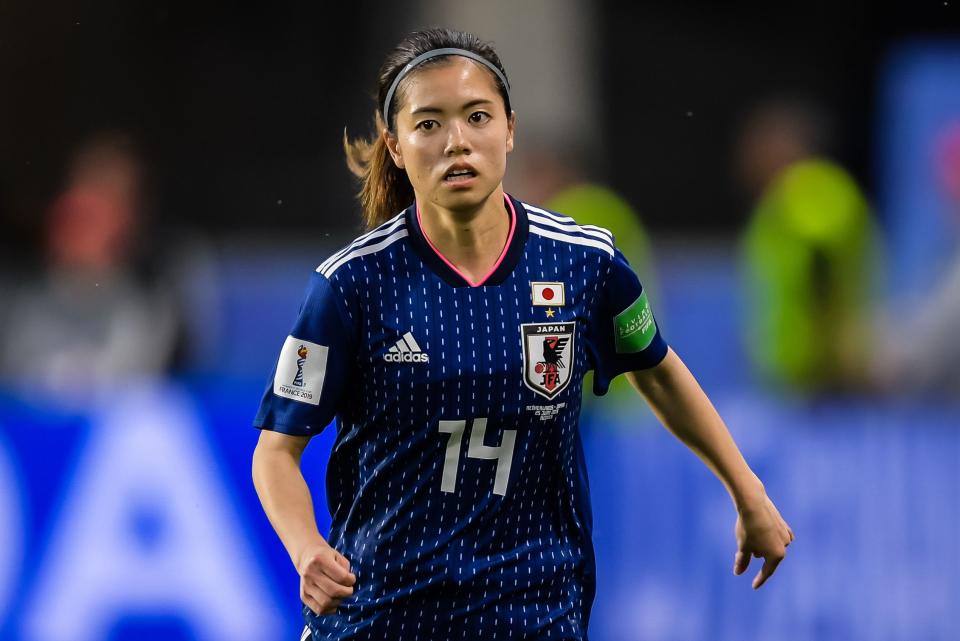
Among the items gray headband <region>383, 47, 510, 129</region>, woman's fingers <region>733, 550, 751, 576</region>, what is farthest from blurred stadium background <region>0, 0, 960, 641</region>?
gray headband <region>383, 47, 510, 129</region>

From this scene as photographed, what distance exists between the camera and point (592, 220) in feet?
18.3

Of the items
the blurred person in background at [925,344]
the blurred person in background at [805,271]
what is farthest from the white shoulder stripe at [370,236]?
the blurred person in background at [805,271]

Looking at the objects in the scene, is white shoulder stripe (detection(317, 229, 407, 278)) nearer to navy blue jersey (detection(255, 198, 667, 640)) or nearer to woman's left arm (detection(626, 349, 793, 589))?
navy blue jersey (detection(255, 198, 667, 640))

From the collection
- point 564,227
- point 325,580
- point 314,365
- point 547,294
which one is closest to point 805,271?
point 564,227

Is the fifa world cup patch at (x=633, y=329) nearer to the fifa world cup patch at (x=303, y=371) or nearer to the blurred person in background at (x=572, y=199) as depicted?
the fifa world cup patch at (x=303, y=371)

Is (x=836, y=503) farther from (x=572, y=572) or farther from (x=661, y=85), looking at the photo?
(x=661, y=85)

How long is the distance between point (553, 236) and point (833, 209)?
3.70 m

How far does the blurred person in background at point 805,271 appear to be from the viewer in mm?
6105

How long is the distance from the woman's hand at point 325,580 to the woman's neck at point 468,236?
1.93 ft

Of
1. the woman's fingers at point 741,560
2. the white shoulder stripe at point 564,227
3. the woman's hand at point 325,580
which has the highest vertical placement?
the white shoulder stripe at point 564,227

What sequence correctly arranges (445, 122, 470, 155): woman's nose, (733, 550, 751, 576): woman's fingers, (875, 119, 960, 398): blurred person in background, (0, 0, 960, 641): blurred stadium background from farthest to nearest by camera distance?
(875, 119, 960, 398): blurred person in background → (0, 0, 960, 641): blurred stadium background → (733, 550, 751, 576): woman's fingers → (445, 122, 470, 155): woman's nose

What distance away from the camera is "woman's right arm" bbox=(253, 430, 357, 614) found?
2.59 m

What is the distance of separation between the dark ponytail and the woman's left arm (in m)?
0.60

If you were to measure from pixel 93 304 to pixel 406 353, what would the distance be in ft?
11.2
